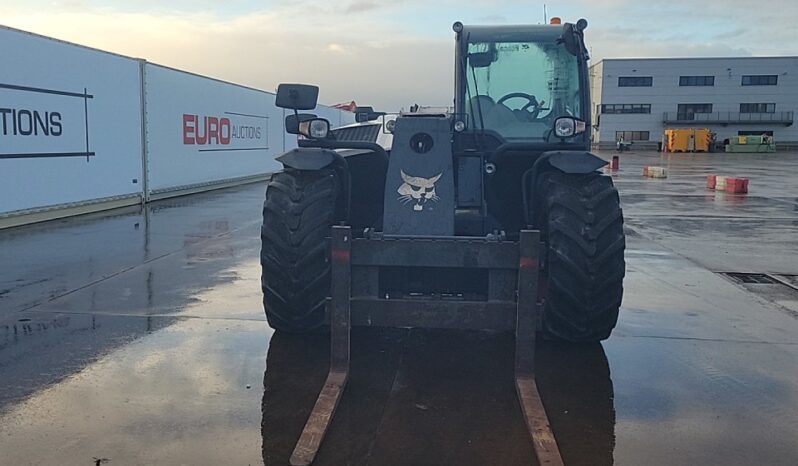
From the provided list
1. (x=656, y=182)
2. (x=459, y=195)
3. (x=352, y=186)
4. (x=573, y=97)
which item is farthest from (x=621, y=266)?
(x=656, y=182)

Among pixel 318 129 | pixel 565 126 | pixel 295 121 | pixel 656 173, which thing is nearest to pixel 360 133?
pixel 295 121

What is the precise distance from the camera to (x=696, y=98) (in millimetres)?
72938

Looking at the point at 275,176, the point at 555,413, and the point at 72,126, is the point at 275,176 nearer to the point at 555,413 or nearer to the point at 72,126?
the point at 555,413

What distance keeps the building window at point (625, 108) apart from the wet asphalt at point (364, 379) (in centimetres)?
6915

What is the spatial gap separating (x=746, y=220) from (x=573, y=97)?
10.0 meters

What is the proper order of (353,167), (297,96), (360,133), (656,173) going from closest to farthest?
(297,96), (353,167), (360,133), (656,173)

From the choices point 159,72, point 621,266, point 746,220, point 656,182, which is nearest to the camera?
point 621,266

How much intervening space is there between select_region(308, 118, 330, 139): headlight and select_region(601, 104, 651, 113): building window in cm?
7370

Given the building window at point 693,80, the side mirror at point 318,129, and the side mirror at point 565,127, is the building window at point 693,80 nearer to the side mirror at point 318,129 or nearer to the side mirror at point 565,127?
the side mirror at point 565,127

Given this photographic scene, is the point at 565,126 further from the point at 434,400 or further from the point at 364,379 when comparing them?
the point at 364,379

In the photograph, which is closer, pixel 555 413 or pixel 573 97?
pixel 555 413

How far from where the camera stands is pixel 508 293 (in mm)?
4492

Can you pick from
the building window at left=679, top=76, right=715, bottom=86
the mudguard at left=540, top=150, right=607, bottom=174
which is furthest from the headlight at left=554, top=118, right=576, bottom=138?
the building window at left=679, top=76, right=715, bottom=86

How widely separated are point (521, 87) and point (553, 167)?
3.72 ft
